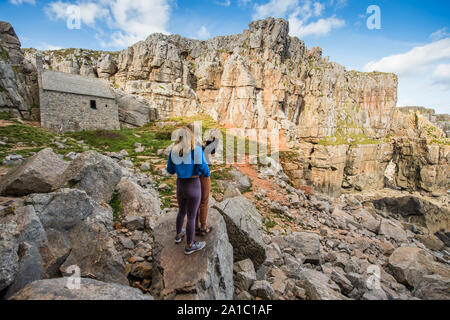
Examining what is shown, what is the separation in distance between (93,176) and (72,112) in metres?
22.3

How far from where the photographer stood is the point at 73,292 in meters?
2.51

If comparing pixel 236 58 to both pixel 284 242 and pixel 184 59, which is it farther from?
pixel 284 242

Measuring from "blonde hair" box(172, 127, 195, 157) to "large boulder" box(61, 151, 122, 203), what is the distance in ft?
13.2

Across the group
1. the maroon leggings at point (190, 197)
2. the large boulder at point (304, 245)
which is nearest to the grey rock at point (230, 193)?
the large boulder at point (304, 245)

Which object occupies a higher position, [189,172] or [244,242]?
[189,172]

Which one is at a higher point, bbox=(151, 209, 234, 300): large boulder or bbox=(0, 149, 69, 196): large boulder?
bbox=(0, 149, 69, 196): large boulder

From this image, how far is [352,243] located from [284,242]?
211 inches

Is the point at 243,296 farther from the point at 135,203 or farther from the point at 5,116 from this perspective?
the point at 5,116

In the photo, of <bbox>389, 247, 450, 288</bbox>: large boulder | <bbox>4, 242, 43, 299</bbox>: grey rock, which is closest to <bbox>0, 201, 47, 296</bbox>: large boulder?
<bbox>4, 242, 43, 299</bbox>: grey rock

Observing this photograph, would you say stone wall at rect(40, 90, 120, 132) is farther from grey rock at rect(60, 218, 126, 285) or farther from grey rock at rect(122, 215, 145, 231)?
grey rock at rect(60, 218, 126, 285)

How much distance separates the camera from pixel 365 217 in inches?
582

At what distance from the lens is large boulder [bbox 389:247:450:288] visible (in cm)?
719

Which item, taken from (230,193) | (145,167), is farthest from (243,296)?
(145,167)
